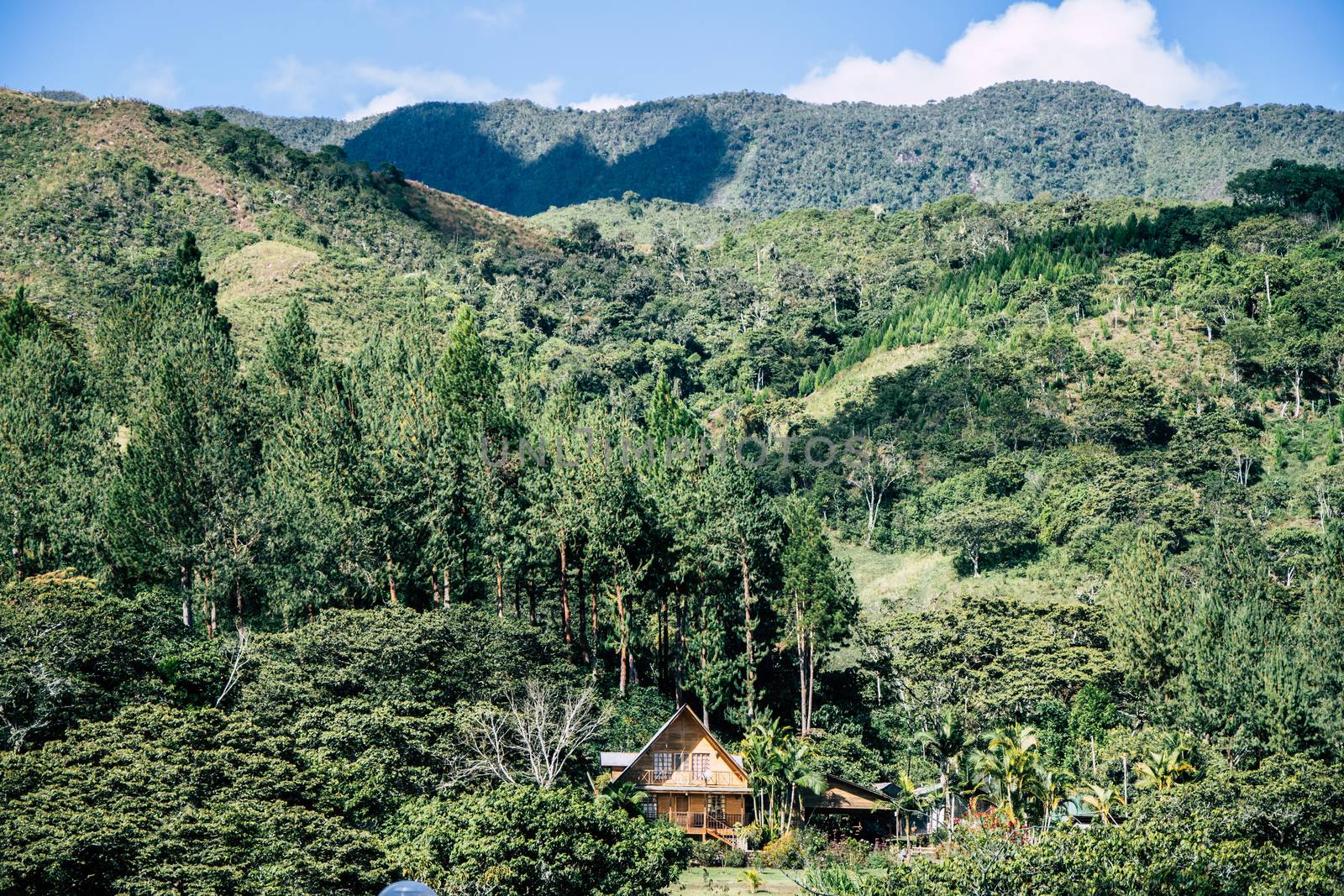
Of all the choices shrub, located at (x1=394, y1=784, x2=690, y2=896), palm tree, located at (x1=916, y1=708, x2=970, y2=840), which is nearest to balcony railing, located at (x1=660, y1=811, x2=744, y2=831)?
palm tree, located at (x1=916, y1=708, x2=970, y2=840)

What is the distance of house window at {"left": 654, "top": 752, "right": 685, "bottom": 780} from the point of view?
4125 centimetres

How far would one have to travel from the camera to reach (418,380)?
4938 cm

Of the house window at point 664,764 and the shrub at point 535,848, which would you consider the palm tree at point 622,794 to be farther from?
the shrub at point 535,848

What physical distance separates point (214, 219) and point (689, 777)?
76.2m

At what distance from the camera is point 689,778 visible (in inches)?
1635

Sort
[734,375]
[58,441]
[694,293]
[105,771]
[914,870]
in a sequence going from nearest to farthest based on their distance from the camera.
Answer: [914,870], [105,771], [58,441], [734,375], [694,293]

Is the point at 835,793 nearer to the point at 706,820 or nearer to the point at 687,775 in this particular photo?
the point at 706,820

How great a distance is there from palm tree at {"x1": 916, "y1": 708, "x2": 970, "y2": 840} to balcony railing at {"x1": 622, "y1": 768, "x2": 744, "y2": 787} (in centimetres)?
688

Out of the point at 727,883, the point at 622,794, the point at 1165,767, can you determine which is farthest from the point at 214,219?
the point at 1165,767

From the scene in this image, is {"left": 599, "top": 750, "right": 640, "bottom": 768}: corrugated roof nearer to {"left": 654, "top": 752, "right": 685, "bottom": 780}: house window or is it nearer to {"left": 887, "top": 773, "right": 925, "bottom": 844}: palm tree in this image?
{"left": 654, "top": 752, "right": 685, "bottom": 780}: house window

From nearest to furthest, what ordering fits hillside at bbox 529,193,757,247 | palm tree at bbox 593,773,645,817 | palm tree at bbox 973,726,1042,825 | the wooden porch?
palm tree at bbox 593,773,645,817 → palm tree at bbox 973,726,1042,825 → the wooden porch → hillside at bbox 529,193,757,247

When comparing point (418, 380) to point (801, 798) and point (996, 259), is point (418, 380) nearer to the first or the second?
point (801, 798)

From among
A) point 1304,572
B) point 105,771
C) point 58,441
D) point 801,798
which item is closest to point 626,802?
point 801,798

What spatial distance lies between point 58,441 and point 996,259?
3172 inches
